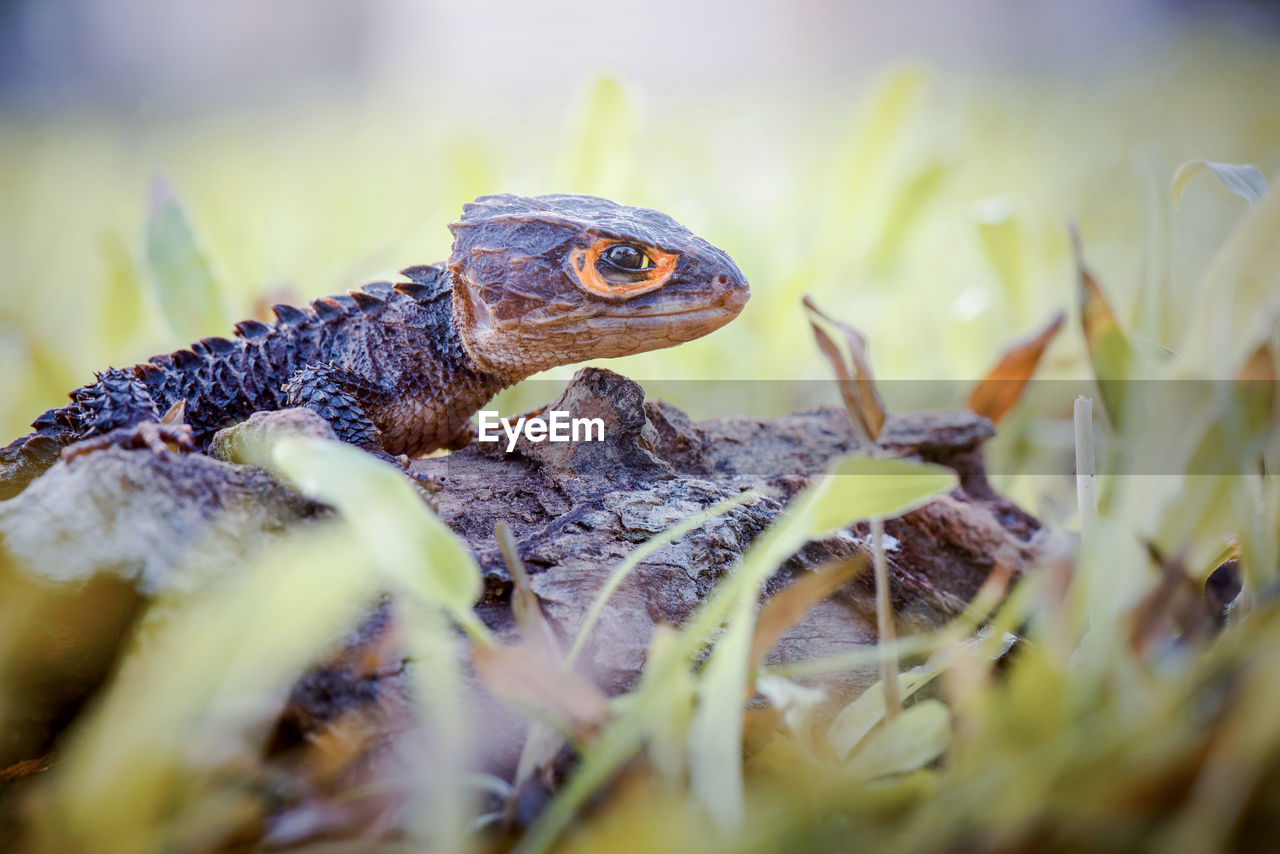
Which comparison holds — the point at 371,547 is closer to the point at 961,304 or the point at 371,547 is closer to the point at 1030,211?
the point at 961,304

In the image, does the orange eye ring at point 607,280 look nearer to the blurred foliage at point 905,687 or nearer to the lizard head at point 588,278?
the lizard head at point 588,278

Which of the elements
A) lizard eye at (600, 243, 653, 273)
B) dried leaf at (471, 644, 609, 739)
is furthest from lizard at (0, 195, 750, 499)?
dried leaf at (471, 644, 609, 739)

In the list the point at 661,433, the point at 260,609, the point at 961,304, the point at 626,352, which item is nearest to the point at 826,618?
the point at 661,433

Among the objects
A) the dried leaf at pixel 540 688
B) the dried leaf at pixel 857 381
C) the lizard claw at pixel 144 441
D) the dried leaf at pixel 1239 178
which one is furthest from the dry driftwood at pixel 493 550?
the dried leaf at pixel 1239 178

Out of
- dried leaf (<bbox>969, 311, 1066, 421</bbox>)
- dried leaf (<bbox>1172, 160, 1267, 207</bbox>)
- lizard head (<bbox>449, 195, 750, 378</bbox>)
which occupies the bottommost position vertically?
dried leaf (<bbox>969, 311, 1066, 421</bbox>)

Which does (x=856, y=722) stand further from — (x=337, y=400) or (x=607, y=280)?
(x=337, y=400)

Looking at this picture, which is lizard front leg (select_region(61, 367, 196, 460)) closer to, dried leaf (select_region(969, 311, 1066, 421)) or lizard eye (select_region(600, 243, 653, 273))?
lizard eye (select_region(600, 243, 653, 273))
